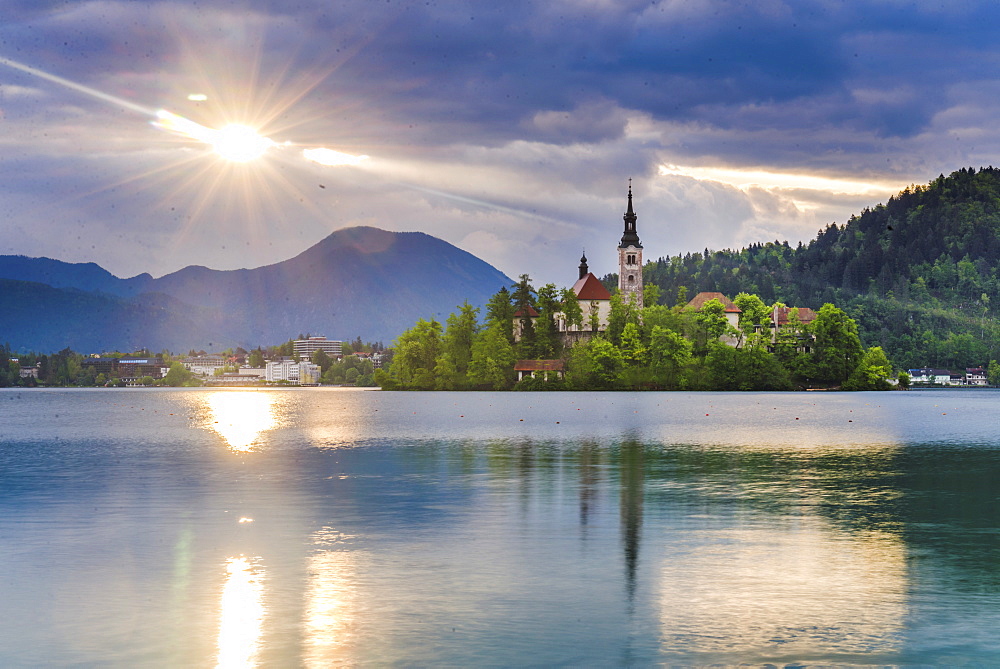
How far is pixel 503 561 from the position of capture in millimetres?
23906

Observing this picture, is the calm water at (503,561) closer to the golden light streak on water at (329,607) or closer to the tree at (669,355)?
the golden light streak on water at (329,607)

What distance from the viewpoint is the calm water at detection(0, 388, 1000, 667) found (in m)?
16.9

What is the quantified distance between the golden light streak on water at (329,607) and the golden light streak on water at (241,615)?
906 mm

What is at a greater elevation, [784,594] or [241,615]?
[784,594]

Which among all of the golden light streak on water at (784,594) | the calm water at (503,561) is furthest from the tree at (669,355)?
the golden light streak on water at (784,594)

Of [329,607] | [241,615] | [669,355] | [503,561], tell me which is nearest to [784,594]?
[503,561]

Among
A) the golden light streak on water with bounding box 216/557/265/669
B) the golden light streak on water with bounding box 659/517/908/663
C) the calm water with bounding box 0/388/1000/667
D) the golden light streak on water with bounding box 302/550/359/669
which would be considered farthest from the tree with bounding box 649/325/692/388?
the golden light streak on water with bounding box 216/557/265/669

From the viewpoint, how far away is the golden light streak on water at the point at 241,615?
16.2 m

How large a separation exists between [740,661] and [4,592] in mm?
15347

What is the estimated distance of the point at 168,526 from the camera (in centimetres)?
2991

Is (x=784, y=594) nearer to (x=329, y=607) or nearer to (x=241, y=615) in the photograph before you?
(x=329, y=607)

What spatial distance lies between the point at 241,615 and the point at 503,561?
7211 mm

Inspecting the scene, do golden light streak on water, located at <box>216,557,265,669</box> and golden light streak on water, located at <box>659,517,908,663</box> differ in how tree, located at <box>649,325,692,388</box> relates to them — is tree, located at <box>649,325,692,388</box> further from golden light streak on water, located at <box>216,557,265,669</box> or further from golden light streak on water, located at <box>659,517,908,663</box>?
golden light streak on water, located at <box>216,557,265,669</box>

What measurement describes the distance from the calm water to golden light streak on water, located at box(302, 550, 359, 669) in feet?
0.26
